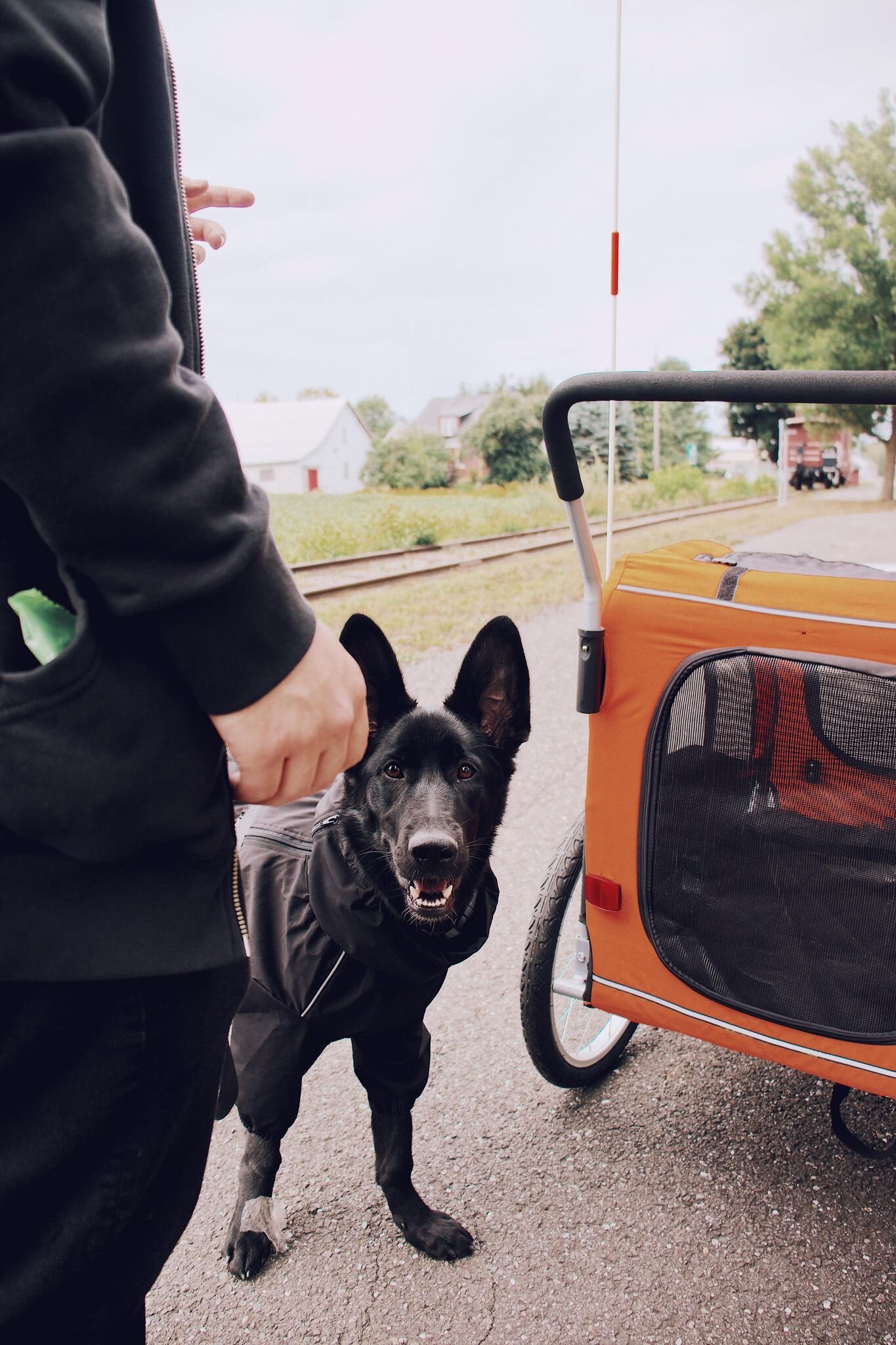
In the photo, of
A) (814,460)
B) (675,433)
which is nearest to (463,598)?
(814,460)

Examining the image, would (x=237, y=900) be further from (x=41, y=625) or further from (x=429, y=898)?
(x=429, y=898)

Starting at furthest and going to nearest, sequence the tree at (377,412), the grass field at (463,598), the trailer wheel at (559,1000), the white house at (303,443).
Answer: the tree at (377,412) → the white house at (303,443) → the grass field at (463,598) → the trailer wheel at (559,1000)

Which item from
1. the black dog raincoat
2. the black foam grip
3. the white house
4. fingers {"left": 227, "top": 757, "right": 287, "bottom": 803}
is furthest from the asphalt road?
the white house

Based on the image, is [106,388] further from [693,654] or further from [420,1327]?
[420,1327]

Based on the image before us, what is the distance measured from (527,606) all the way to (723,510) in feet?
59.2

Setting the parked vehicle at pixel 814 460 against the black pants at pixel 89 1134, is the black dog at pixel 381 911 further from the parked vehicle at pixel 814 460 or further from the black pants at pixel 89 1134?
the parked vehicle at pixel 814 460

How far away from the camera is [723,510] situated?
83.7 ft

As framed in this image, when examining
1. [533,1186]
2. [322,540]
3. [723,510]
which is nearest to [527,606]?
[322,540]

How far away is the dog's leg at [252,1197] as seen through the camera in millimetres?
1979

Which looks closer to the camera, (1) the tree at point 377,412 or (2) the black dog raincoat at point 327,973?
(2) the black dog raincoat at point 327,973

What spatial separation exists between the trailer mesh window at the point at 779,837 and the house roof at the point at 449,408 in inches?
3094

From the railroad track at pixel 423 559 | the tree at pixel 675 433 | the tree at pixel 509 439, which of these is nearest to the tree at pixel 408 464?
the tree at pixel 509 439

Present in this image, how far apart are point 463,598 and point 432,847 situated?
25.4 feet

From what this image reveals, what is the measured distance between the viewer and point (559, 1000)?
2.55 meters
